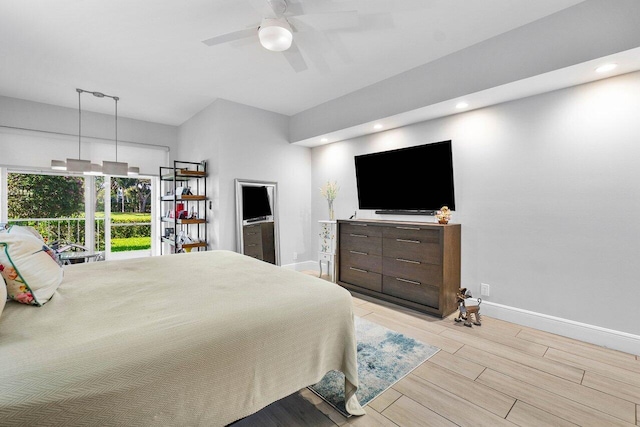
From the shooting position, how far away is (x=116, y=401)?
3.07 feet

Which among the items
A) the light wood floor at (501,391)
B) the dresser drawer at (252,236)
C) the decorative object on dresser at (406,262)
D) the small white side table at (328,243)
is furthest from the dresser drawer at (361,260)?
the dresser drawer at (252,236)

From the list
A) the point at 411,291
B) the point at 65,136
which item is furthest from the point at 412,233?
the point at 65,136

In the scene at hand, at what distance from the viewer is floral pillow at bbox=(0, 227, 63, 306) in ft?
4.37

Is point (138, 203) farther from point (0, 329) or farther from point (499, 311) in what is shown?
point (499, 311)

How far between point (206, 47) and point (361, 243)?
2811mm

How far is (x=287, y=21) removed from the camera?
7.56 feet

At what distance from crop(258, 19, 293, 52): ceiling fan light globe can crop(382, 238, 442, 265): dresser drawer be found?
237cm

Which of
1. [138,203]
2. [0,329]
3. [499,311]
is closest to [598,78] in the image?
[499,311]

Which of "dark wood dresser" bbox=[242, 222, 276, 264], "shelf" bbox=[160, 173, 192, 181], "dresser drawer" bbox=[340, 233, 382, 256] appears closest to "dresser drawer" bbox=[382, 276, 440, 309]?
"dresser drawer" bbox=[340, 233, 382, 256]

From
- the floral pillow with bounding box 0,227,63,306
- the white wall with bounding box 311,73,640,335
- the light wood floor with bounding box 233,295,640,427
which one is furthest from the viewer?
the white wall with bounding box 311,73,640,335

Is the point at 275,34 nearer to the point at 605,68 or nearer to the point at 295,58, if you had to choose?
the point at 295,58

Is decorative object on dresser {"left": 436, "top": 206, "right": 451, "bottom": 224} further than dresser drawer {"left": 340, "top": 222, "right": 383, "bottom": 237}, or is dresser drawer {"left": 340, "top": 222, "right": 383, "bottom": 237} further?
dresser drawer {"left": 340, "top": 222, "right": 383, "bottom": 237}

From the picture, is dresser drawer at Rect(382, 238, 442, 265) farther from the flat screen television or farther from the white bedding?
the white bedding

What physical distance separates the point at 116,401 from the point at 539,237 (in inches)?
134
